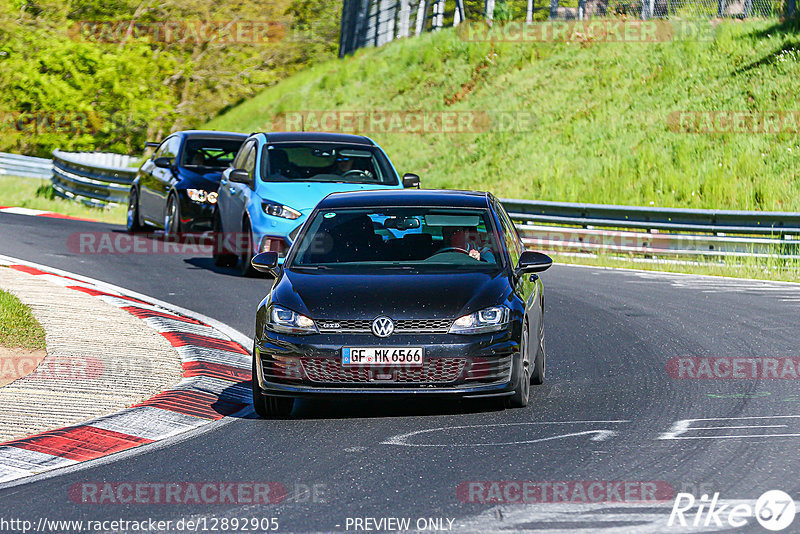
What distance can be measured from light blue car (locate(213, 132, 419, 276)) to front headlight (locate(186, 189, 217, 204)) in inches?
61.0

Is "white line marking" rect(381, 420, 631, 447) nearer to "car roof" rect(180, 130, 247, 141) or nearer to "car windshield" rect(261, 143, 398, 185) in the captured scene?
"car windshield" rect(261, 143, 398, 185)

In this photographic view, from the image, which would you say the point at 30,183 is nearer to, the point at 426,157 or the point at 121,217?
the point at 121,217

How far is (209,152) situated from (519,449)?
13.8 metres

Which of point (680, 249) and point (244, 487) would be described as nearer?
point (244, 487)

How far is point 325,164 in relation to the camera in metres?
16.3

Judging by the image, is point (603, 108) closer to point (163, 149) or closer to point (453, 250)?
point (163, 149)

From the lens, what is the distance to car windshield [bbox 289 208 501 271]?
8.77 meters

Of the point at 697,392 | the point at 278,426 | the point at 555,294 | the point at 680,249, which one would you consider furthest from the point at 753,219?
the point at 278,426

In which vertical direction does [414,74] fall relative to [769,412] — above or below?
above

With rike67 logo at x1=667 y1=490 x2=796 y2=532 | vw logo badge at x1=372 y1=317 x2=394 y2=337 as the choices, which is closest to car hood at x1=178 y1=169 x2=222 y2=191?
vw logo badge at x1=372 y1=317 x2=394 y2=337

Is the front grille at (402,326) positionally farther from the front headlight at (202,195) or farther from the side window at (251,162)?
the front headlight at (202,195)

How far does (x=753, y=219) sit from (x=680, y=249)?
123 centimetres

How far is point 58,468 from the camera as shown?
6754 mm

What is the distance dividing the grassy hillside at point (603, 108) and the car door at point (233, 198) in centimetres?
1089
